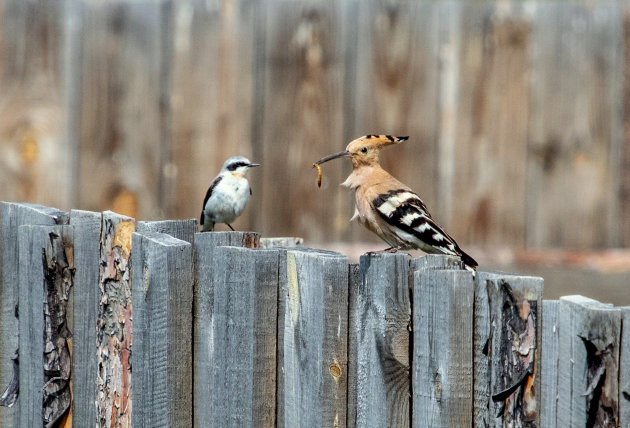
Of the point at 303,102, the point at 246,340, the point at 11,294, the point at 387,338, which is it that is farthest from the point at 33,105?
the point at 387,338

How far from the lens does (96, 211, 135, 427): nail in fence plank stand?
426 centimetres

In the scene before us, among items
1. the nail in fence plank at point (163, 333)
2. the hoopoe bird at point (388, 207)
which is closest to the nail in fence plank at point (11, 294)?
the nail in fence plank at point (163, 333)

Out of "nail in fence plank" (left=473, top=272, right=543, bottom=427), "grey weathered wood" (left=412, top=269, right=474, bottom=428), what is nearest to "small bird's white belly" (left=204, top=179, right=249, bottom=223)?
"grey weathered wood" (left=412, top=269, right=474, bottom=428)

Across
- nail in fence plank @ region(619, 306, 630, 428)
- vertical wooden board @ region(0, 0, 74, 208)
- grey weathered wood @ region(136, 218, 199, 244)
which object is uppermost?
vertical wooden board @ region(0, 0, 74, 208)

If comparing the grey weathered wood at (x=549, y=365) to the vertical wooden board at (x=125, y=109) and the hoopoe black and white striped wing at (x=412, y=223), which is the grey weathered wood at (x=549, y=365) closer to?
the hoopoe black and white striped wing at (x=412, y=223)

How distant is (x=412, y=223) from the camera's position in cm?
539

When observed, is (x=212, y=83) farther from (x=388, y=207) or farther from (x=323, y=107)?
(x=388, y=207)

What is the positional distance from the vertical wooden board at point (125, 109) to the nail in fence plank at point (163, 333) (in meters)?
2.43

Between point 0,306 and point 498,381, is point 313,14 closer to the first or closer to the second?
point 0,306

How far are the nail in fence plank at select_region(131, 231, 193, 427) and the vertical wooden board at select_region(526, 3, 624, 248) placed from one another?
2956mm

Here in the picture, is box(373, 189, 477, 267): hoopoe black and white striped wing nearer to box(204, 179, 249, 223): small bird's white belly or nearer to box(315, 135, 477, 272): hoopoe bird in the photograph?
box(315, 135, 477, 272): hoopoe bird

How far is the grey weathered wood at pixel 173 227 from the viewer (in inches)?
175

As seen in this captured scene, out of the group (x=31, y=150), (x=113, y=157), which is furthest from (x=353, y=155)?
(x=31, y=150)

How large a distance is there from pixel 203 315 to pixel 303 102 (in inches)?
104
